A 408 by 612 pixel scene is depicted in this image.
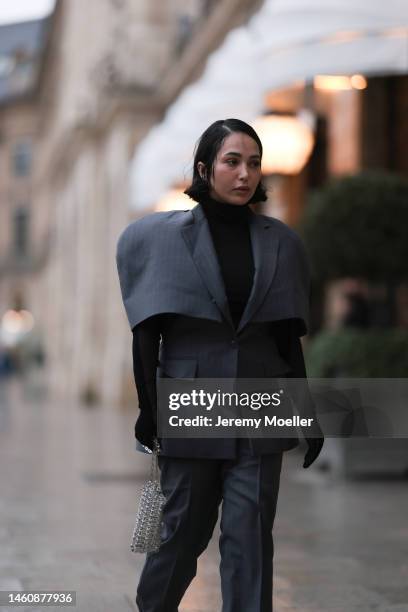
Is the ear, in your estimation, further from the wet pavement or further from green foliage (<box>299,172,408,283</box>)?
green foliage (<box>299,172,408,283</box>)

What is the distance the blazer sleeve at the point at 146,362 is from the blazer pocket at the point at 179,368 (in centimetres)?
4

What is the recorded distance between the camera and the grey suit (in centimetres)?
340

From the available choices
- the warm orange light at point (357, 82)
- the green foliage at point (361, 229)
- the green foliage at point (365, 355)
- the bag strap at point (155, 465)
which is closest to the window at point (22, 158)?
the warm orange light at point (357, 82)

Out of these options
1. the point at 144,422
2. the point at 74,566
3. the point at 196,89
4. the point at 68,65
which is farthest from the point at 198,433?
the point at 68,65

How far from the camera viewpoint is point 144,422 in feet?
11.4

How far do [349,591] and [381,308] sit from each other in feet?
24.5

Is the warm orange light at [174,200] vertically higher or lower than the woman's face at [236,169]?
lower

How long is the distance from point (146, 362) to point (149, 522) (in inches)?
17.5

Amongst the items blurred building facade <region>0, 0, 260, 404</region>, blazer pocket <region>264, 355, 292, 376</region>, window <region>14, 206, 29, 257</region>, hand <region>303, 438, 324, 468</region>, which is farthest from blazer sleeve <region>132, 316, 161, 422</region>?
window <region>14, 206, 29, 257</region>

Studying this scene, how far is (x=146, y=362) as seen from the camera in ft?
11.4

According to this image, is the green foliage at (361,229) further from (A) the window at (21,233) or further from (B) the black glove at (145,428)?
(A) the window at (21,233)

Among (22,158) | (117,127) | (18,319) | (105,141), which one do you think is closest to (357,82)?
Answer: (117,127)

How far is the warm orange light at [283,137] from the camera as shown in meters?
11.1

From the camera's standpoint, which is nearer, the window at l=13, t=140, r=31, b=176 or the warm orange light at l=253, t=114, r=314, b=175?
the warm orange light at l=253, t=114, r=314, b=175
